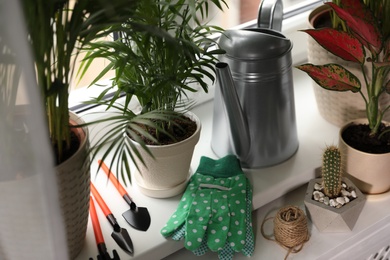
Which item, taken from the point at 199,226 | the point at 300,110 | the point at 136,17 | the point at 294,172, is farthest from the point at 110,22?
the point at 300,110

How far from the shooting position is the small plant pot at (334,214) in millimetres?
916

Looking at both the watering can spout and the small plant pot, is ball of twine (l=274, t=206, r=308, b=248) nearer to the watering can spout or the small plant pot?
the small plant pot

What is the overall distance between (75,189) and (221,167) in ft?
1.06

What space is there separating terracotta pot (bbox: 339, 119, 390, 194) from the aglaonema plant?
65 millimetres

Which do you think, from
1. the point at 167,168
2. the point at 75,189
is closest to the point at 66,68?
the point at 75,189

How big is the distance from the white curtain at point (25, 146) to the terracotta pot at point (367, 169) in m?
0.60

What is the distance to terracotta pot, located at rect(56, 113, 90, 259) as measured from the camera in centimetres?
71

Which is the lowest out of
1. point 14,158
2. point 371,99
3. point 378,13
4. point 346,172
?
point 346,172

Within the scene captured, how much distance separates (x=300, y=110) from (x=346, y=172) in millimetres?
218

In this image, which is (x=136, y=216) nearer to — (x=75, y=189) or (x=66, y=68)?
(x=75, y=189)

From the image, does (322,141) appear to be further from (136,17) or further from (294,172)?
(136,17)

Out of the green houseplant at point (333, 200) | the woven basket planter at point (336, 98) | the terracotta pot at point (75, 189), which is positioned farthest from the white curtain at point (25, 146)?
the woven basket planter at point (336, 98)

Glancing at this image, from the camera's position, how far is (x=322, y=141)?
109 centimetres

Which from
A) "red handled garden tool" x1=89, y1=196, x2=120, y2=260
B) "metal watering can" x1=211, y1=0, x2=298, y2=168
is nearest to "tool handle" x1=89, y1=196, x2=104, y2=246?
"red handled garden tool" x1=89, y1=196, x2=120, y2=260
